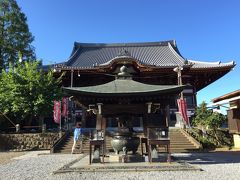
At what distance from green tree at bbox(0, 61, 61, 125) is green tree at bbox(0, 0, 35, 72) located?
677 centimetres

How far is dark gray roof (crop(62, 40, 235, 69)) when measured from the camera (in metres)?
24.0

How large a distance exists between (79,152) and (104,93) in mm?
6643

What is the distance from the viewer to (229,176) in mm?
6699

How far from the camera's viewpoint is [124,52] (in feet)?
76.3

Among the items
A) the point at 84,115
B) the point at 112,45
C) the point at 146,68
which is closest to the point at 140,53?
the point at 112,45

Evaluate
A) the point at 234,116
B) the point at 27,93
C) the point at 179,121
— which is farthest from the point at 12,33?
the point at 234,116

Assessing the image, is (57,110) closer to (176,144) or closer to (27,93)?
(27,93)

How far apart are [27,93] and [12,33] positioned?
32.1 ft

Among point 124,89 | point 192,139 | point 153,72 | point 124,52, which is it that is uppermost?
point 124,52

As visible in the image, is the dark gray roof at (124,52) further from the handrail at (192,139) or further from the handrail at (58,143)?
the handrail at (58,143)

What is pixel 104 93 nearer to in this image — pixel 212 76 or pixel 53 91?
pixel 53 91

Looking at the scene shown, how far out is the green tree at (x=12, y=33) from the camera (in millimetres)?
23016

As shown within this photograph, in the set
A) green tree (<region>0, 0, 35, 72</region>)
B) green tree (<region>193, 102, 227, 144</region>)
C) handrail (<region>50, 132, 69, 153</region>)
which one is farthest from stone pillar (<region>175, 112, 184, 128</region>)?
green tree (<region>0, 0, 35, 72</region>)

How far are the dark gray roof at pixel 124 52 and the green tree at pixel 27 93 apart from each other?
6075 millimetres
